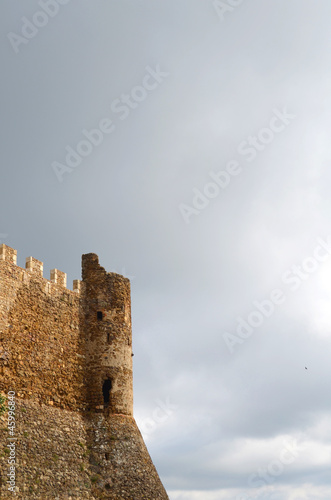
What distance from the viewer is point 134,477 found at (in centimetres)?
2500

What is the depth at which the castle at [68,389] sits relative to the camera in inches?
875

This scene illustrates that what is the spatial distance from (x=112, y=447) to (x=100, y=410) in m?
1.85

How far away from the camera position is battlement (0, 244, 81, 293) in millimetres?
24103

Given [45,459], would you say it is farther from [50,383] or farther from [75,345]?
[75,345]

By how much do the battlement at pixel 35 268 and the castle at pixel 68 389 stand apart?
5 cm

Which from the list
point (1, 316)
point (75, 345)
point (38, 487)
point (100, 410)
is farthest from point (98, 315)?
point (38, 487)

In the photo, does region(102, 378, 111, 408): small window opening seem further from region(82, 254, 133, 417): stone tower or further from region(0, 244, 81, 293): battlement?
region(0, 244, 81, 293): battlement

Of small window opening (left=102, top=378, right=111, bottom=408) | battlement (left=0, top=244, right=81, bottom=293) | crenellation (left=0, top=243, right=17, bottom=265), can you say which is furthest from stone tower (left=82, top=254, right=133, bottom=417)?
crenellation (left=0, top=243, right=17, bottom=265)

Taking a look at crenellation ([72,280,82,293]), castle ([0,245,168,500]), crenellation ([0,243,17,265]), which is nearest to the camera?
castle ([0,245,168,500])

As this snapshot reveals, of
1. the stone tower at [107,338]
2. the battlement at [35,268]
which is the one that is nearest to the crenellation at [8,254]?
the battlement at [35,268]

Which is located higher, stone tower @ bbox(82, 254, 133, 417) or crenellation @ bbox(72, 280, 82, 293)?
crenellation @ bbox(72, 280, 82, 293)

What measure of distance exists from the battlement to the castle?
5 centimetres

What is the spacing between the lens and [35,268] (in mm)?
25703

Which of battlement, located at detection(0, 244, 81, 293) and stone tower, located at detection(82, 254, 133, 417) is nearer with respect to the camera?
battlement, located at detection(0, 244, 81, 293)
